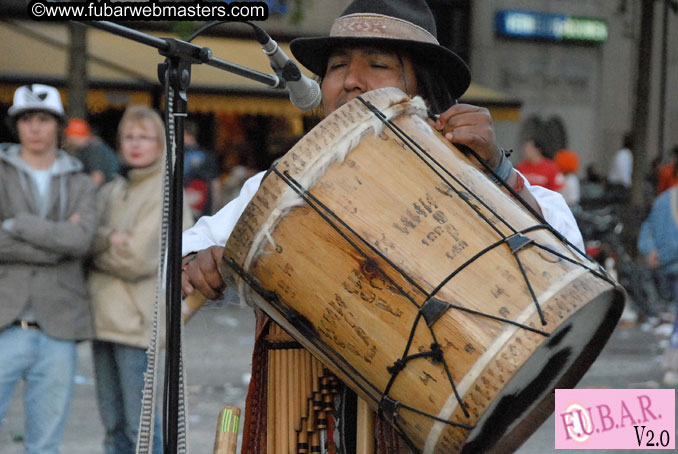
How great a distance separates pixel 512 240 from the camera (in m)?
1.97

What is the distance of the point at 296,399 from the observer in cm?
239

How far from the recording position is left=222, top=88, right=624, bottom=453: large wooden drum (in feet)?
6.22

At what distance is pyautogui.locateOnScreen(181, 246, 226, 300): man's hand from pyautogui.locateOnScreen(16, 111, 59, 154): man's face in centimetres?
243

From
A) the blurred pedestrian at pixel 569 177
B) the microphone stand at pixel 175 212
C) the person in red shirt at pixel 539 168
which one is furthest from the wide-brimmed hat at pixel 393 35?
the blurred pedestrian at pixel 569 177

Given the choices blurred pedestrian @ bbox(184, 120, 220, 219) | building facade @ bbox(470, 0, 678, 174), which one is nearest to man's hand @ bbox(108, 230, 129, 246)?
blurred pedestrian @ bbox(184, 120, 220, 219)

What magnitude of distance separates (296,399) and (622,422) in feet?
2.27

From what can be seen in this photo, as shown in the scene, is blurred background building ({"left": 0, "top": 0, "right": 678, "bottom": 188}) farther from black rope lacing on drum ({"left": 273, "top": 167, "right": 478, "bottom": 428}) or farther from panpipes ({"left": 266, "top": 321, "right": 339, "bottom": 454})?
black rope lacing on drum ({"left": 273, "top": 167, "right": 478, "bottom": 428})

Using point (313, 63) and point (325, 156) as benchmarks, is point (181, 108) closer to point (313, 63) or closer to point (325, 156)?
point (325, 156)

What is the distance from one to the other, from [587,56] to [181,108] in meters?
18.4

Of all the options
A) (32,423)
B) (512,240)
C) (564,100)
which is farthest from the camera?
(564,100)

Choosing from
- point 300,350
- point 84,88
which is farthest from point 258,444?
point 84,88

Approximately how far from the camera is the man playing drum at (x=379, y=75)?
238cm

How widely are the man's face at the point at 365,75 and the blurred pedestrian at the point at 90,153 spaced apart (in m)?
6.37

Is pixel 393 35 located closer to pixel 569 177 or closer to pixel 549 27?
pixel 569 177
